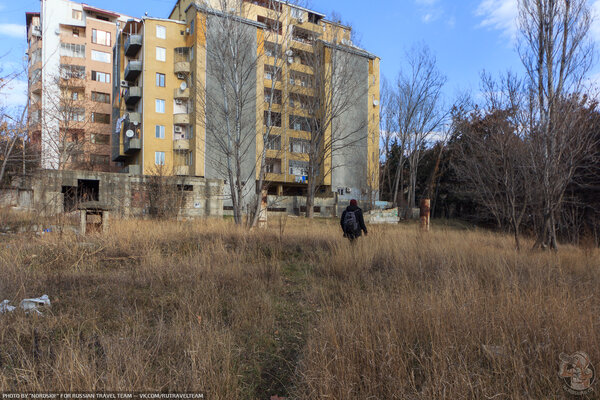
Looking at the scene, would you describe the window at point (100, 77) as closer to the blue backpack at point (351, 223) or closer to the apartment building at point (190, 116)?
the apartment building at point (190, 116)

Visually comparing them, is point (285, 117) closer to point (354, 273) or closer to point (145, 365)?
point (354, 273)

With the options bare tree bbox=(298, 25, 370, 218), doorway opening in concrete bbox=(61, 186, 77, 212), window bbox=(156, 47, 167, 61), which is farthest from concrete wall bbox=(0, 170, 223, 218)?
window bbox=(156, 47, 167, 61)

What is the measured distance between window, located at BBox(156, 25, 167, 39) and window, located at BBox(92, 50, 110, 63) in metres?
18.2

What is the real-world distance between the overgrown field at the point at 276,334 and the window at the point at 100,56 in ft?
164

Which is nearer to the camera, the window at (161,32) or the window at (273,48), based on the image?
the window at (273,48)

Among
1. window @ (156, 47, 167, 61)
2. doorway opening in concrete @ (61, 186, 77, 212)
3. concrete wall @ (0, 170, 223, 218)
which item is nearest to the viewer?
doorway opening in concrete @ (61, 186, 77, 212)

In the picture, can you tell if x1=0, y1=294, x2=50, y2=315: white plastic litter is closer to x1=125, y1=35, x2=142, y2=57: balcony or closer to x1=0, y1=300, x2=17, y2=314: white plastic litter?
x1=0, y1=300, x2=17, y2=314: white plastic litter

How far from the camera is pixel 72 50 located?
45.3 meters

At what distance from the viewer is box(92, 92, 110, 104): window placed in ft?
150

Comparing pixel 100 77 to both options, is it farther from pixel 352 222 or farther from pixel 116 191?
pixel 352 222

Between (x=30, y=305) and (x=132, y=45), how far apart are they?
125 feet

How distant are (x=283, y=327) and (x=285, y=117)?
32422 mm

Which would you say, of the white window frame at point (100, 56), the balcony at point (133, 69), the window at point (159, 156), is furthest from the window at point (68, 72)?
the window at point (159, 156)

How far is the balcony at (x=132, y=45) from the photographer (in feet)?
113
